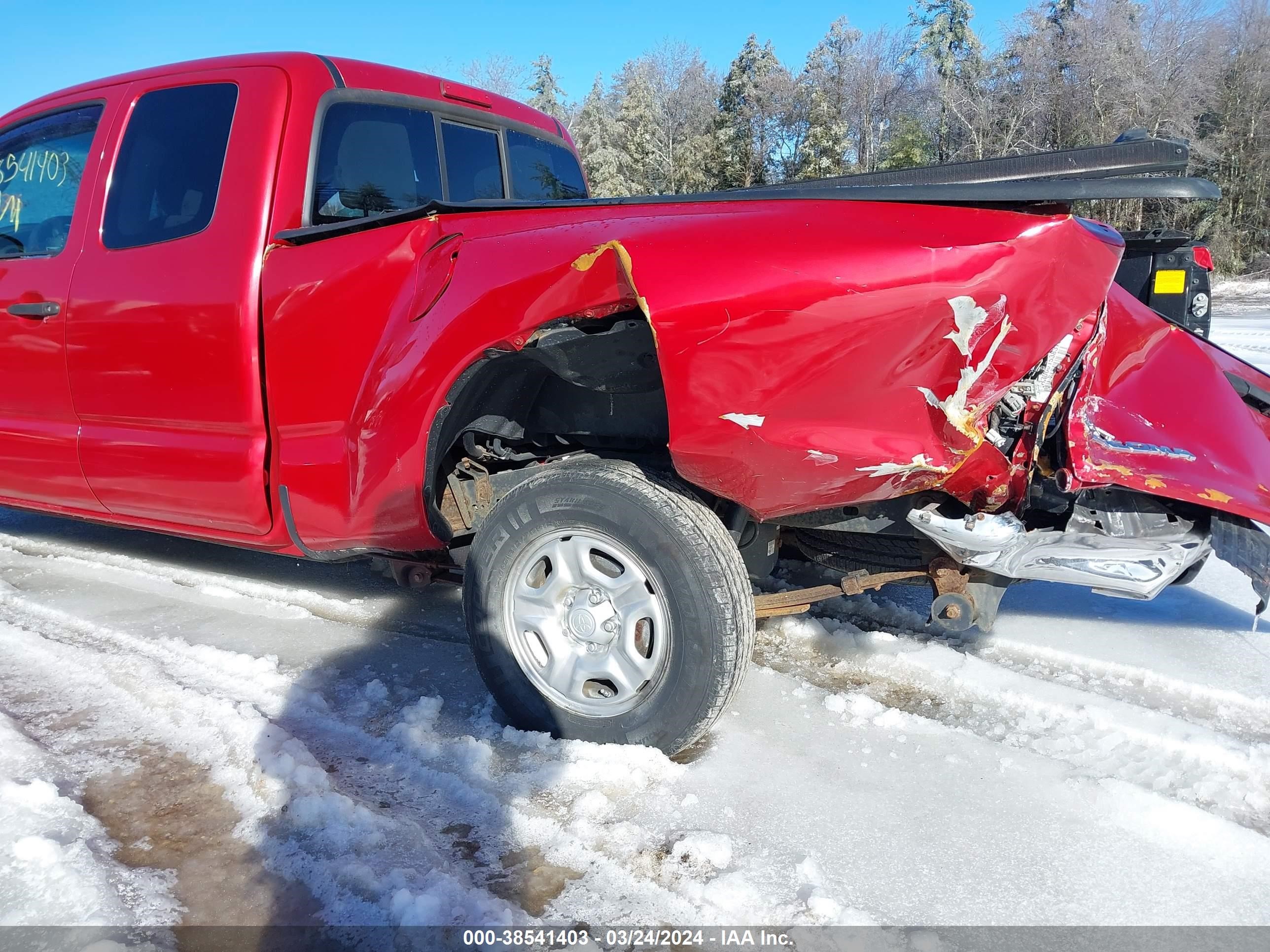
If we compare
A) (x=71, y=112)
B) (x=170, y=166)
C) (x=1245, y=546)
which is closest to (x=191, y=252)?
(x=170, y=166)

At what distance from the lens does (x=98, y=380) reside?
314 centimetres

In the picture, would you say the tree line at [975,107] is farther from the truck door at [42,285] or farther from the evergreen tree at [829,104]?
the truck door at [42,285]

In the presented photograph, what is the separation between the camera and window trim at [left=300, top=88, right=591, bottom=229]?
2773 mm

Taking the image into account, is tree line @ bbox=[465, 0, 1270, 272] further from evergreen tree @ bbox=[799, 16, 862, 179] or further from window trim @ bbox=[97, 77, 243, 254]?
window trim @ bbox=[97, 77, 243, 254]

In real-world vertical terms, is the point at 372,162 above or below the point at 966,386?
above

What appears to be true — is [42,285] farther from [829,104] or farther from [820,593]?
[829,104]

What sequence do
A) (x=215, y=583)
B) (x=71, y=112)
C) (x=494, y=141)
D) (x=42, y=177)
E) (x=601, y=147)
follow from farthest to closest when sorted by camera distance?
(x=601, y=147) → (x=215, y=583) → (x=494, y=141) → (x=42, y=177) → (x=71, y=112)

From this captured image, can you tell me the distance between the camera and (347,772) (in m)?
2.26

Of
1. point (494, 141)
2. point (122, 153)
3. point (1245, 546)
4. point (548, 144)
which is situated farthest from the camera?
point (548, 144)

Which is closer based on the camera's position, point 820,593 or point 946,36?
point 820,593

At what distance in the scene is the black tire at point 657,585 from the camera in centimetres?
212

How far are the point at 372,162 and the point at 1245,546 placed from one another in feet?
9.60

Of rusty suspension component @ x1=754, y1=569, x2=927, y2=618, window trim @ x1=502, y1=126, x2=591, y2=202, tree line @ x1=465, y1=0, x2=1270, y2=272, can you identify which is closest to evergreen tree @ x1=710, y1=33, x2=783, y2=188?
tree line @ x1=465, y1=0, x2=1270, y2=272

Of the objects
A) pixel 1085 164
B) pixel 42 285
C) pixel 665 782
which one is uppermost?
pixel 1085 164
